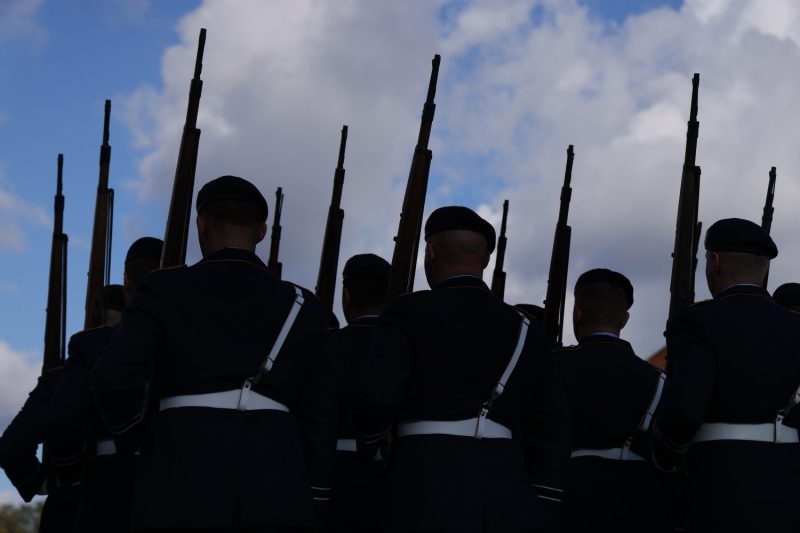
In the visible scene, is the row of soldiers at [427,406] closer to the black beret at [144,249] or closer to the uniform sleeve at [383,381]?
the uniform sleeve at [383,381]

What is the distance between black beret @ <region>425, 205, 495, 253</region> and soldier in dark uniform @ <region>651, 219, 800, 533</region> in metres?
1.23

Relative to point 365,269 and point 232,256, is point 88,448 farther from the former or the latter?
point 365,269

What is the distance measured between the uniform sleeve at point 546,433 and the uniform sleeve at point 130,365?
1.98 metres

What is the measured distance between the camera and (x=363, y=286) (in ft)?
26.4

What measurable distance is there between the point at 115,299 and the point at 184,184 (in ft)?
3.81

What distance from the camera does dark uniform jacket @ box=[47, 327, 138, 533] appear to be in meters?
6.26

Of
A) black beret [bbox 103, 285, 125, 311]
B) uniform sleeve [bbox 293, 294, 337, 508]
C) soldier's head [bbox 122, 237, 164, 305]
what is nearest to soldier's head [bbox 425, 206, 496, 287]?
uniform sleeve [bbox 293, 294, 337, 508]

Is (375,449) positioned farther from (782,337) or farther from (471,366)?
(782,337)

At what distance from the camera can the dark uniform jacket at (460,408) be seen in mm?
5367

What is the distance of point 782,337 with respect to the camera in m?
6.13

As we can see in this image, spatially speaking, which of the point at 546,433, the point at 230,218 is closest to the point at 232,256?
the point at 230,218

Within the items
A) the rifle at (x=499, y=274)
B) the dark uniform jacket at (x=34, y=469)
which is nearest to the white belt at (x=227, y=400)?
the dark uniform jacket at (x=34, y=469)

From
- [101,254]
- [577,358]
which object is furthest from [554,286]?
[101,254]

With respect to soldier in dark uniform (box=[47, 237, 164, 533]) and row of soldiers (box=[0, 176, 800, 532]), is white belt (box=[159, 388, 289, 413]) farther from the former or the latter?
soldier in dark uniform (box=[47, 237, 164, 533])
